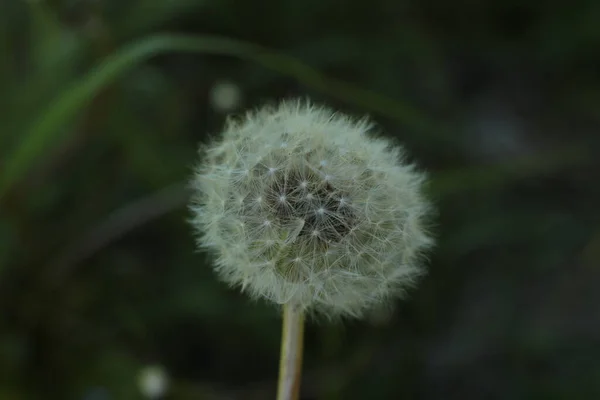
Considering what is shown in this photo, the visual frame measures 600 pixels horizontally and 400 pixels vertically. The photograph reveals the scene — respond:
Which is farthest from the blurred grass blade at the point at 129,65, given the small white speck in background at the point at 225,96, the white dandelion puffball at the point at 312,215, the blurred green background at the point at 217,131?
the white dandelion puffball at the point at 312,215

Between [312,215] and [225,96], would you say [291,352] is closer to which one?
[312,215]

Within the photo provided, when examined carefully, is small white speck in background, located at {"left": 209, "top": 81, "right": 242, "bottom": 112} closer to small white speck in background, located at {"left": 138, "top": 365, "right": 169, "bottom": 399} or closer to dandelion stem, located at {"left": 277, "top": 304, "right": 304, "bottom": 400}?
small white speck in background, located at {"left": 138, "top": 365, "right": 169, "bottom": 399}

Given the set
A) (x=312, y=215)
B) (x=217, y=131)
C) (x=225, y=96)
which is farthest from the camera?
(x=217, y=131)

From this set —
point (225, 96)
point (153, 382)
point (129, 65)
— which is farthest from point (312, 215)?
point (225, 96)

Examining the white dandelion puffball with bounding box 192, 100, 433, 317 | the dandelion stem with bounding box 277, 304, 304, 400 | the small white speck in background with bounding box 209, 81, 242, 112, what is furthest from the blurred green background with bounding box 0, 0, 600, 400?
the dandelion stem with bounding box 277, 304, 304, 400

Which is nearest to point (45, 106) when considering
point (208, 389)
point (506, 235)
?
point (208, 389)

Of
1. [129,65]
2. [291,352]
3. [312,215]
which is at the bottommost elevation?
[291,352]
